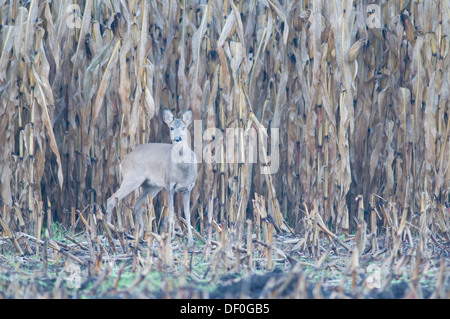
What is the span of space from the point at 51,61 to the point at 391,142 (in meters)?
2.47

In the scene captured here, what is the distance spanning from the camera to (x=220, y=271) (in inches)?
127

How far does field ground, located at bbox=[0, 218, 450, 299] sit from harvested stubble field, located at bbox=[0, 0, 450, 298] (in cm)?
5

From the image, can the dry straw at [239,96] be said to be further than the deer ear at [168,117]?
Yes

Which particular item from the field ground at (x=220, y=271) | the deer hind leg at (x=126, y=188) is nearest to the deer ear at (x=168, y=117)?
the deer hind leg at (x=126, y=188)

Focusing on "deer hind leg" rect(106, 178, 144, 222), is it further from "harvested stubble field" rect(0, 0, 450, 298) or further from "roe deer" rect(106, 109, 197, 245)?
"harvested stubble field" rect(0, 0, 450, 298)

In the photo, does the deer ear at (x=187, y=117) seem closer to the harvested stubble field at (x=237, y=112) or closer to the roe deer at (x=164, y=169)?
the roe deer at (x=164, y=169)

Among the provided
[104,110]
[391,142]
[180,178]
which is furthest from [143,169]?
[391,142]

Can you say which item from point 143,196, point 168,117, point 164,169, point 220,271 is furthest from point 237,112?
point 220,271

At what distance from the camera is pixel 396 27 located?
14.0ft

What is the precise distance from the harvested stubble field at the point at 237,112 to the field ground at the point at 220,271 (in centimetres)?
5

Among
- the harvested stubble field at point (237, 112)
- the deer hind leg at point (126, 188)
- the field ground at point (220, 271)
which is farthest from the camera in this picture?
the deer hind leg at point (126, 188)

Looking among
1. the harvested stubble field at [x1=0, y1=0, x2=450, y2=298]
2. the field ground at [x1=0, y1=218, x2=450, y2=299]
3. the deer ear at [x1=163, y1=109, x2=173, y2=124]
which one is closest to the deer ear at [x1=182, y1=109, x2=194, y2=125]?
the deer ear at [x1=163, y1=109, x2=173, y2=124]

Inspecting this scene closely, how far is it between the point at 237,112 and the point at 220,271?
123 cm

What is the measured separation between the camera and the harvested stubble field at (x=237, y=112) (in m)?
4.04
